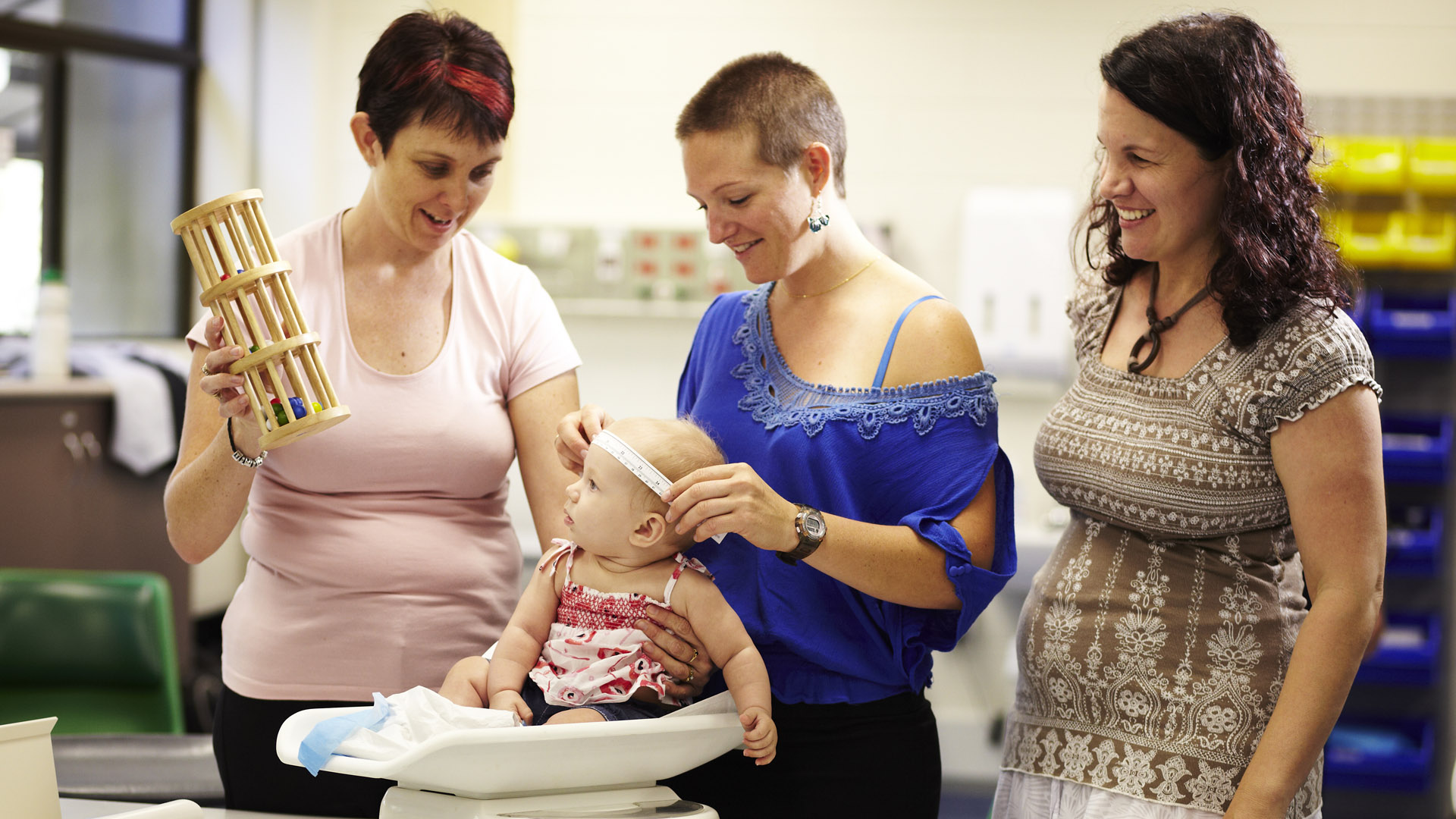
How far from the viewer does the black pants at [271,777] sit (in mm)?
1592

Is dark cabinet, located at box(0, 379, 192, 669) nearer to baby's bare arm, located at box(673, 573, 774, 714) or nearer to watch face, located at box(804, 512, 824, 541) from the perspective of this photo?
baby's bare arm, located at box(673, 573, 774, 714)

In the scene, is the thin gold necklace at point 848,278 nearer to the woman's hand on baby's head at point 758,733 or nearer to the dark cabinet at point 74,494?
the woman's hand on baby's head at point 758,733

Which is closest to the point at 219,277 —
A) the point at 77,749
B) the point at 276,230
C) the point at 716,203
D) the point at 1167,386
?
the point at 716,203

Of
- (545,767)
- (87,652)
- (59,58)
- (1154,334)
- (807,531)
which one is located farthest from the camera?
(59,58)

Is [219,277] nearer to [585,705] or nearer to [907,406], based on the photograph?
[585,705]

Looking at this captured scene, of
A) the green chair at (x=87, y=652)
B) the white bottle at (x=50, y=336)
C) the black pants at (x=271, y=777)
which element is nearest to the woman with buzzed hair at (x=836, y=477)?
the black pants at (x=271, y=777)

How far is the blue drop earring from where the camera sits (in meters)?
1.53

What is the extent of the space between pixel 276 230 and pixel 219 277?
11.7ft

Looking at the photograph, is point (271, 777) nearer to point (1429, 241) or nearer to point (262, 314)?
point (262, 314)

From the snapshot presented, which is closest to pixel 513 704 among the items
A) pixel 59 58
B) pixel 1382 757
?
pixel 1382 757

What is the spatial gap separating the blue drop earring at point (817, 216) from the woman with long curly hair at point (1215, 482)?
0.37 m

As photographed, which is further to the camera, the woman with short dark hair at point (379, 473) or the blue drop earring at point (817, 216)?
the woman with short dark hair at point (379, 473)

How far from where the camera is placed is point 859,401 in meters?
1.45

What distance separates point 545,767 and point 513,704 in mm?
281
